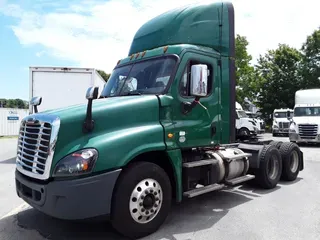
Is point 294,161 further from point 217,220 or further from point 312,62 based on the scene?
point 312,62

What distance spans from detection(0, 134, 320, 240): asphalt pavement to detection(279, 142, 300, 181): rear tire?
95 cm

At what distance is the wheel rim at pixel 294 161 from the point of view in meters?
7.55

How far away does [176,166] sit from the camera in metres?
4.36

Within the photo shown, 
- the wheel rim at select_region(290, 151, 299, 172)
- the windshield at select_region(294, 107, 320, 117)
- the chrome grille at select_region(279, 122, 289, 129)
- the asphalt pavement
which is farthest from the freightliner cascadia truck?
Answer: the chrome grille at select_region(279, 122, 289, 129)

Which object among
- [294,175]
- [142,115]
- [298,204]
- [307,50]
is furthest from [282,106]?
[142,115]

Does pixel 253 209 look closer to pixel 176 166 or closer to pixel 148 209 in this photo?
pixel 176 166

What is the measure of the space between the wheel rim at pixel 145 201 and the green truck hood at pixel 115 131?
456 millimetres

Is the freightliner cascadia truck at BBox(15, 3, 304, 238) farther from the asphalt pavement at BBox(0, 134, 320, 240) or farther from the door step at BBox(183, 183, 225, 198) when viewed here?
the asphalt pavement at BBox(0, 134, 320, 240)

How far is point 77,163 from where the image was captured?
11.3 ft

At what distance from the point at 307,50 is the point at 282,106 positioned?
679 cm

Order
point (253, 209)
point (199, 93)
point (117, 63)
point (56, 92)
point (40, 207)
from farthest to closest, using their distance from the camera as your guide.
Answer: point (56, 92)
point (117, 63)
point (253, 209)
point (199, 93)
point (40, 207)

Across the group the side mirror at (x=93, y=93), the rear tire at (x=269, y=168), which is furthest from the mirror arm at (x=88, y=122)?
the rear tire at (x=269, y=168)

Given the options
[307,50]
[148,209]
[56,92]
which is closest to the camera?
[148,209]

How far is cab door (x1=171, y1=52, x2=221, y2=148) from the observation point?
452cm
